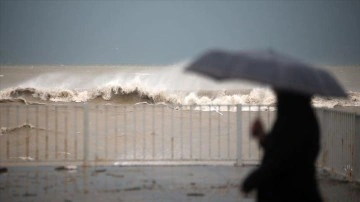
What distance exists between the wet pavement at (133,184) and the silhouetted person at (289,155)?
3.56 m

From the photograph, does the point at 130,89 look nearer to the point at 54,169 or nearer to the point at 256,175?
the point at 54,169

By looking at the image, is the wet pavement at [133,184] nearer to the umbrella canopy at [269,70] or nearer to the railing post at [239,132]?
the railing post at [239,132]

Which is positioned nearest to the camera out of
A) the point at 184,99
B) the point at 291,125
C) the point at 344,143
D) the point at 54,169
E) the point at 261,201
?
the point at 291,125

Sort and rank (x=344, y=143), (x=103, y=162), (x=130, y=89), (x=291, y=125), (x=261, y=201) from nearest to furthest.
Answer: (x=291, y=125) < (x=261, y=201) < (x=344, y=143) < (x=103, y=162) < (x=130, y=89)

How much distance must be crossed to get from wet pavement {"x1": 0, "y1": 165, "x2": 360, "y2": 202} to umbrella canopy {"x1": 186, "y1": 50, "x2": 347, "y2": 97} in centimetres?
363

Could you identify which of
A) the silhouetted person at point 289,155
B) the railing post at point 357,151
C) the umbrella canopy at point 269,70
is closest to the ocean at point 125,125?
the umbrella canopy at point 269,70

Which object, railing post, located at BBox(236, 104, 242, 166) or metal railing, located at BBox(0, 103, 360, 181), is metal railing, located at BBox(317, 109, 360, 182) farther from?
railing post, located at BBox(236, 104, 242, 166)

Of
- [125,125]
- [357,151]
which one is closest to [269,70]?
[357,151]

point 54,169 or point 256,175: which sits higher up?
point 256,175

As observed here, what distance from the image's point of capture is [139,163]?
1020cm

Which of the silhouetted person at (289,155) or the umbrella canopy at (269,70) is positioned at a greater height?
the umbrella canopy at (269,70)

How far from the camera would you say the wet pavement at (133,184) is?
7770 mm

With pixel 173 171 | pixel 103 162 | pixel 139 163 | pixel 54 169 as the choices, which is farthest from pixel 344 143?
pixel 54 169

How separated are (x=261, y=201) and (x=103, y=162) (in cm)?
650
